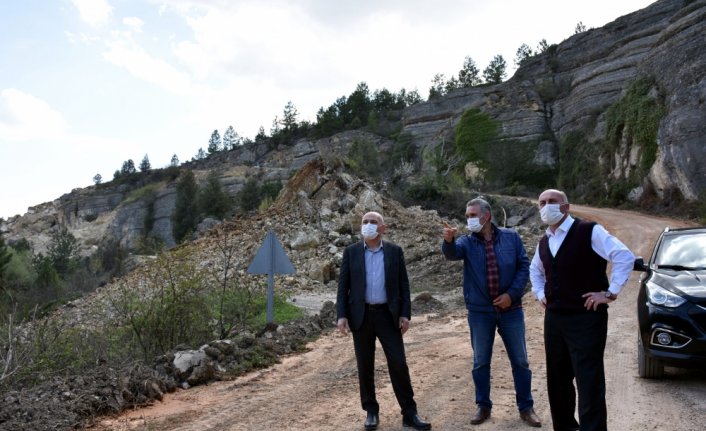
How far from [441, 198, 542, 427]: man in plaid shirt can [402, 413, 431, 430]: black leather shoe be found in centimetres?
44

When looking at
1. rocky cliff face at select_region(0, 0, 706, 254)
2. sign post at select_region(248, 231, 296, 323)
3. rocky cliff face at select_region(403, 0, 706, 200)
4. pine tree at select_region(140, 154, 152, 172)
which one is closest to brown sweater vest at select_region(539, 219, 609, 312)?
sign post at select_region(248, 231, 296, 323)

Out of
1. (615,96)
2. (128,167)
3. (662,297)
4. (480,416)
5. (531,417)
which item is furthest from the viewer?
(128,167)

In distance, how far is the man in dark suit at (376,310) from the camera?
523 cm

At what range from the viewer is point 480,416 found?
5219 millimetres

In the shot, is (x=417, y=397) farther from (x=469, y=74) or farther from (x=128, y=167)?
(x=128, y=167)

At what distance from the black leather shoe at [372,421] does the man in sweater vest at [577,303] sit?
1555mm

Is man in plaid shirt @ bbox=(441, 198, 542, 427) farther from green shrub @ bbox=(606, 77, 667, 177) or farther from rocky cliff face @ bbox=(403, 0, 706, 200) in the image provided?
green shrub @ bbox=(606, 77, 667, 177)

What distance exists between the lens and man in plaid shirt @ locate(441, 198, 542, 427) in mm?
5105

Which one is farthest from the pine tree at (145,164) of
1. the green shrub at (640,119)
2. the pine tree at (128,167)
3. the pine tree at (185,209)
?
the green shrub at (640,119)

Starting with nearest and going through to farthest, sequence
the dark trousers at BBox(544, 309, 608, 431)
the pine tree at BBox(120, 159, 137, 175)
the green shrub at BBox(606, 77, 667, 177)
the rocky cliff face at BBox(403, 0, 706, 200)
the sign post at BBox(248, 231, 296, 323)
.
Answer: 1. the dark trousers at BBox(544, 309, 608, 431)
2. the sign post at BBox(248, 231, 296, 323)
3. the rocky cliff face at BBox(403, 0, 706, 200)
4. the green shrub at BBox(606, 77, 667, 177)
5. the pine tree at BBox(120, 159, 137, 175)

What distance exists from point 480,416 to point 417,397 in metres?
1.11

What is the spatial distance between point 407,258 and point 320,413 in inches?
615

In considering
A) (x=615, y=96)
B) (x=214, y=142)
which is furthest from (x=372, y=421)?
(x=214, y=142)

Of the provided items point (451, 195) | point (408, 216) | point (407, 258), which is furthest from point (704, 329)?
point (451, 195)
